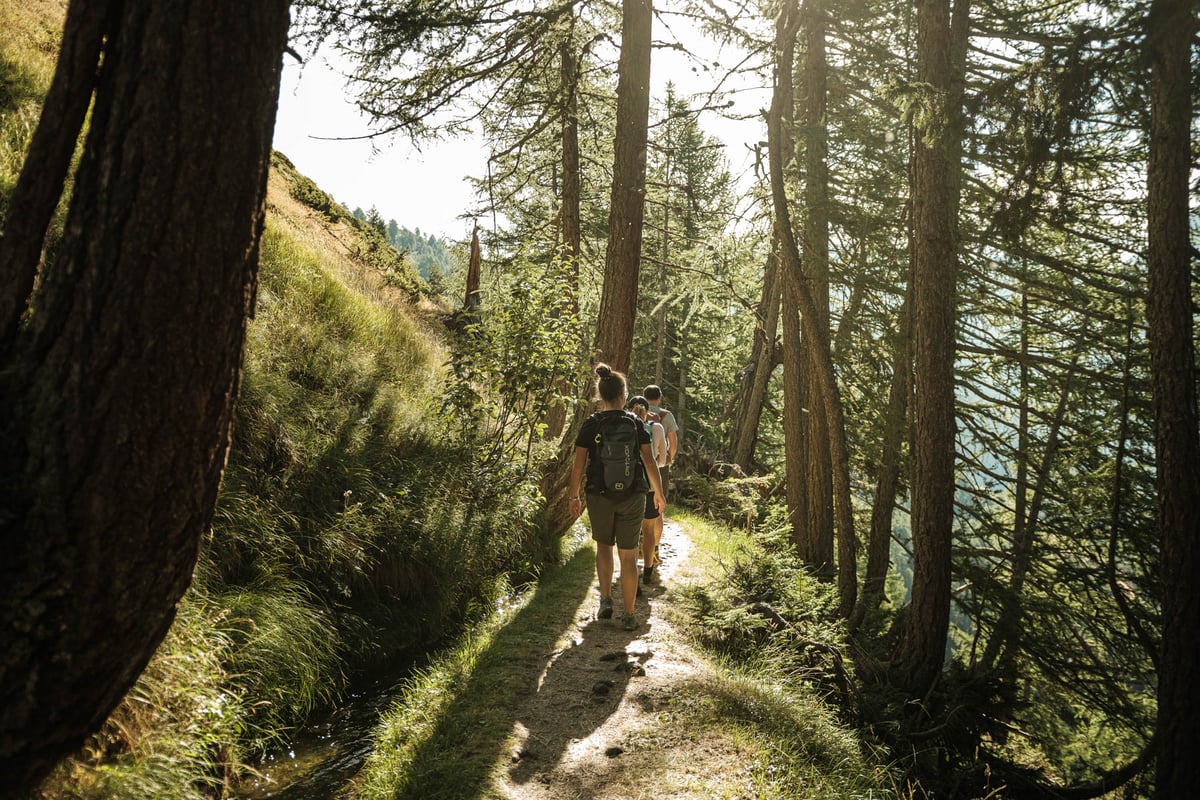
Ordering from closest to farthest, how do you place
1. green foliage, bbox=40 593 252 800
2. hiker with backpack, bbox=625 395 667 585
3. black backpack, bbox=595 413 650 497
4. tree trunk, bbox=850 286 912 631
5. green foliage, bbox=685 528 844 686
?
1. green foliage, bbox=40 593 252 800
2. black backpack, bbox=595 413 650 497
3. green foliage, bbox=685 528 844 686
4. hiker with backpack, bbox=625 395 667 585
5. tree trunk, bbox=850 286 912 631

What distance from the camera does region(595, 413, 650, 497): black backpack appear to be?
617 cm

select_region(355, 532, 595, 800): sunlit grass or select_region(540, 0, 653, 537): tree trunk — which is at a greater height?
select_region(540, 0, 653, 537): tree trunk

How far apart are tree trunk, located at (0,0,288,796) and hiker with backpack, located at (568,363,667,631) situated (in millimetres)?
3990

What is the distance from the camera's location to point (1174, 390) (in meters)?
5.34

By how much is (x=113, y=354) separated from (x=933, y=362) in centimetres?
669

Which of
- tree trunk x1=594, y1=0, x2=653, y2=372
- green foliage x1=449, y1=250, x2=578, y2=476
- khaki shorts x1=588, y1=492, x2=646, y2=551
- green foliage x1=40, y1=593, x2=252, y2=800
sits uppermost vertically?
tree trunk x1=594, y1=0, x2=653, y2=372

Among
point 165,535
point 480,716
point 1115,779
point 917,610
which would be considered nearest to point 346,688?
point 480,716

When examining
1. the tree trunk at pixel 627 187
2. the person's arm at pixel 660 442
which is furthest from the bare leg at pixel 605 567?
the tree trunk at pixel 627 187

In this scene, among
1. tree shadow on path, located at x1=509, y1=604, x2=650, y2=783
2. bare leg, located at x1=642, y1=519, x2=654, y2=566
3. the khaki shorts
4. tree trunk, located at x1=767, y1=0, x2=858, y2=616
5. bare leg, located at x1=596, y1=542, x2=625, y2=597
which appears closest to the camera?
tree shadow on path, located at x1=509, y1=604, x2=650, y2=783

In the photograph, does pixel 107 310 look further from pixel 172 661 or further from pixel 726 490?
pixel 726 490

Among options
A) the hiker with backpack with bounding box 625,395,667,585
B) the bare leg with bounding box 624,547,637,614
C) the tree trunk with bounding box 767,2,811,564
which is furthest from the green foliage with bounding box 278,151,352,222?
the bare leg with bounding box 624,547,637,614

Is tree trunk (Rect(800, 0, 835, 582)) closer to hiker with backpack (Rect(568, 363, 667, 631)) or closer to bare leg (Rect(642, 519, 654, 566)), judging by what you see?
bare leg (Rect(642, 519, 654, 566))

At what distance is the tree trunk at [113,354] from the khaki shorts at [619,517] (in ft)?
13.5

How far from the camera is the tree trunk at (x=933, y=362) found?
659cm
